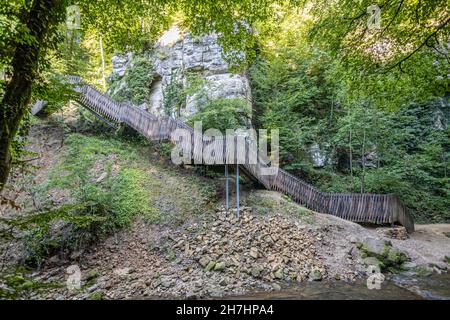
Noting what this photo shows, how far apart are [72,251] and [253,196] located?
19.8ft

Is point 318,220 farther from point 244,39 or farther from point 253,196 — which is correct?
point 244,39

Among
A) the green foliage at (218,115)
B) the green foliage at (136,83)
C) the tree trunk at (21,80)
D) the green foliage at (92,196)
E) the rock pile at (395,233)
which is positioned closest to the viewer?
the tree trunk at (21,80)

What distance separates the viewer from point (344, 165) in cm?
1639

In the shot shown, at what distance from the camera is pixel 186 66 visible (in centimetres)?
1656

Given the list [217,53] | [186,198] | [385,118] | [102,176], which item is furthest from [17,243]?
[385,118]

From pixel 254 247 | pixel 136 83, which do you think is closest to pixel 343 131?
pixel 254 247

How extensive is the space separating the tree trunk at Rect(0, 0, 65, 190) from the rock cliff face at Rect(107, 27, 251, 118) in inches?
464

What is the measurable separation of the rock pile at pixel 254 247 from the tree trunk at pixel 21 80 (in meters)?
5.41

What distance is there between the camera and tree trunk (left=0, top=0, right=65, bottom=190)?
2531 millimetres

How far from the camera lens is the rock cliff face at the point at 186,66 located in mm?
15227

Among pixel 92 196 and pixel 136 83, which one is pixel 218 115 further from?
pixel 136 83

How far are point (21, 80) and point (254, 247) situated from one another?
655 centimetres

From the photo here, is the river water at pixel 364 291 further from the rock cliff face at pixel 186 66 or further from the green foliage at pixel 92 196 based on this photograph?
the rock cliff face at pixel 186 66

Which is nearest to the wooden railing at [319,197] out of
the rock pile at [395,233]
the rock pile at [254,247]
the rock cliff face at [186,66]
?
the rock pile at [395,233]
